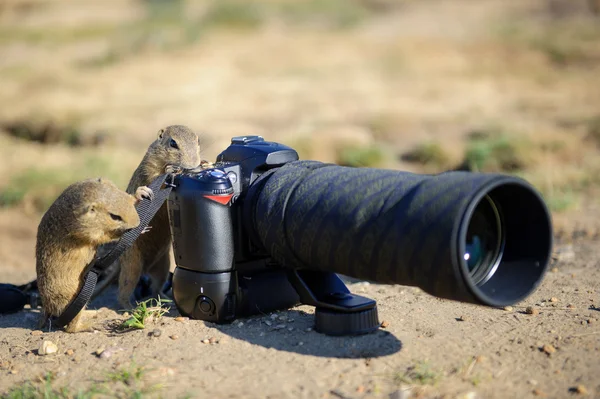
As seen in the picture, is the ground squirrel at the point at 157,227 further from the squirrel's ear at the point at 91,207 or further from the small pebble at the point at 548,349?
the small pebble at the point at 548,349

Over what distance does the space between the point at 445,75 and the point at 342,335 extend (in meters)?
13.1

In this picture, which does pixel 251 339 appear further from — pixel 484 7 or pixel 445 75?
pixel 484 7

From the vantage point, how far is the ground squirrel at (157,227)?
5086 mm

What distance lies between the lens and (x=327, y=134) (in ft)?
33.8

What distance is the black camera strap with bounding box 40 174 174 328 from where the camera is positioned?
4219 mm

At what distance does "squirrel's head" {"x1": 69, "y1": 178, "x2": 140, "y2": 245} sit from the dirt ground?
0.60 m

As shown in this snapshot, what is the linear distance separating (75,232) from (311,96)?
31.1ft

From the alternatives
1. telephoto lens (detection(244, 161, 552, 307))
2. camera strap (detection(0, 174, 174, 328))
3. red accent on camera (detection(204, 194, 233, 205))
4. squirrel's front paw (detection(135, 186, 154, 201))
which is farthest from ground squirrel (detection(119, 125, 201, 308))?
telephoto lens (detection(244, 161, 552, 307))

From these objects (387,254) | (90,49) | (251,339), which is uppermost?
(90,49)

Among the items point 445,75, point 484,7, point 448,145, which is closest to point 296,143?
point 448,145

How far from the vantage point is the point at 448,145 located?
1004cm

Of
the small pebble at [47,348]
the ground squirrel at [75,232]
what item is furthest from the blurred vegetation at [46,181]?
the small pebble at [47,348]

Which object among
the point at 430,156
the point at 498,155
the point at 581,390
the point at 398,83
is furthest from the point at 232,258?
the point at 398,83

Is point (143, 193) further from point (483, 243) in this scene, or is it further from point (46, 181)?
point (46, 181)
